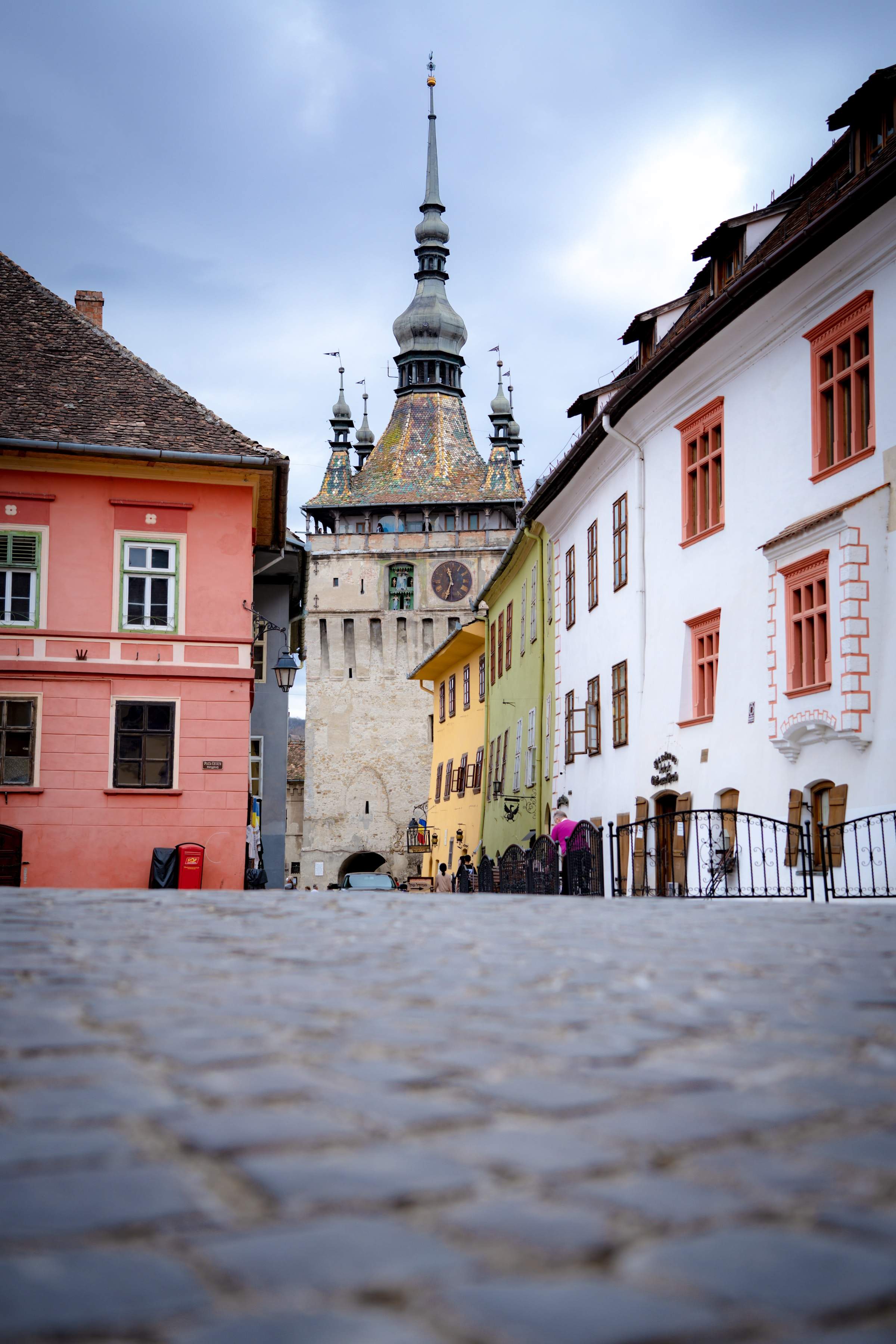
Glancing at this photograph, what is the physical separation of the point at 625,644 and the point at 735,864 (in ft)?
22.0

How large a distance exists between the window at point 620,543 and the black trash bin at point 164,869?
349 inches

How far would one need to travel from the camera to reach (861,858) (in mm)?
15430

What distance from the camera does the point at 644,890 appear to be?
21.2 meters

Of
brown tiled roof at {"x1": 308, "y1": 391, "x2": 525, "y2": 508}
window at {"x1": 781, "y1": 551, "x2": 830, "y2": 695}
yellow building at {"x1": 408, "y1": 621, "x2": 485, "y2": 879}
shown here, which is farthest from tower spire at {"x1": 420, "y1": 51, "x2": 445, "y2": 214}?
window at {"x1": 781, "y1": 551, "x2": 830, "y2": 695}

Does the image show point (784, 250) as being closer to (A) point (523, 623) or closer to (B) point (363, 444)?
(A) point (523, 623)

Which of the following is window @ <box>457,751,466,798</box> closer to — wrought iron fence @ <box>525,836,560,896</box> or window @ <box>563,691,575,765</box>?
window @ <box>563,691,575,765</box>

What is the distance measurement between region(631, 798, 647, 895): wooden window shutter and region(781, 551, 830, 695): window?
4.43 metres

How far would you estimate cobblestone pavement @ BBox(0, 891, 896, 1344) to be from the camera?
1812 mm

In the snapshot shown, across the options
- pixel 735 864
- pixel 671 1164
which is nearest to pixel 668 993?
pixel 671 1164

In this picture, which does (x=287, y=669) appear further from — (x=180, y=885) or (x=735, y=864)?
(x=735, y=864)

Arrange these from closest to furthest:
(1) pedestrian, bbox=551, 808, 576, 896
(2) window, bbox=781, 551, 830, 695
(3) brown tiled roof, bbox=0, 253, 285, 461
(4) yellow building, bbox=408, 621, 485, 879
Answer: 1. (2) window, bbox=781, 551, 830, 695
2. (1) pedestrian, bbox=551, 808, 576, 896
3. (3) brown tiled roof, bbox=0, 253, 285, 461
4. (4) yellow building, bbox=408, 621, 485, 879

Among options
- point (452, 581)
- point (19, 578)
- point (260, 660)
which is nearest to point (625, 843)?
point (19, 578)

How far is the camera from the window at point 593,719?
85.1 feet

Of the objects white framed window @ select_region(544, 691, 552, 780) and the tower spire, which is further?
the tower spire
